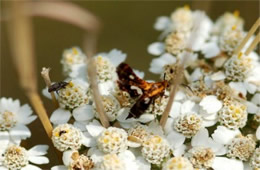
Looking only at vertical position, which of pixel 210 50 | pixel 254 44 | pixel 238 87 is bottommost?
pixel 238 87

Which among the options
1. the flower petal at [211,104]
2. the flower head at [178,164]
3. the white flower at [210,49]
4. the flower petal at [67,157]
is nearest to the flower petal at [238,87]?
the flower petal at [211,104]

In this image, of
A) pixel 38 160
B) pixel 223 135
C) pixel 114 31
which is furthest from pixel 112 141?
pixel 114 31

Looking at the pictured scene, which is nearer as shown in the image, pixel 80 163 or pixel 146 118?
pixel 80 163

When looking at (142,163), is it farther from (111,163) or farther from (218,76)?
(218,76)

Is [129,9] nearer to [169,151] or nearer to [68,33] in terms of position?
[68,33]

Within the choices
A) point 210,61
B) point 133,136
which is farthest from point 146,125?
point 210,61

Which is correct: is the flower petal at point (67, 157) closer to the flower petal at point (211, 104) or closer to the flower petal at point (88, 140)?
the flower petal at point (88, 140)
